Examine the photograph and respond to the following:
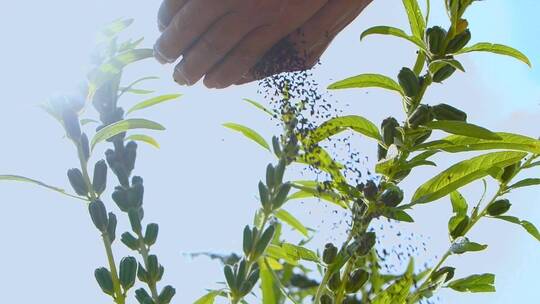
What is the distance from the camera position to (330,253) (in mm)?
693

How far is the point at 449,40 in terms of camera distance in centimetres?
71

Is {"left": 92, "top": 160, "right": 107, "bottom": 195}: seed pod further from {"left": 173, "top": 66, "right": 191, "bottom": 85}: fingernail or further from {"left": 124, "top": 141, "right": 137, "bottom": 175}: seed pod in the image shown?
{"left": 173, "top": 66, "right": 191, "bottom": 85}: fingernail

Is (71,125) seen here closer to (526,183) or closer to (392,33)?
(392,33)

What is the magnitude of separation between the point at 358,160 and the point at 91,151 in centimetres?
29

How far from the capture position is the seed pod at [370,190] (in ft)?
2.27

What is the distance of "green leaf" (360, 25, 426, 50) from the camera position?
0.72 meters

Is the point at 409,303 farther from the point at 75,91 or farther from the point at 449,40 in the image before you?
the point at 75,91

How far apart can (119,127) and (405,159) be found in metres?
0.29

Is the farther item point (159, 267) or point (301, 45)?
point (301, 45)

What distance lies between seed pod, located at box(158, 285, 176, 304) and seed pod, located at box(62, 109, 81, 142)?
18 centimetres

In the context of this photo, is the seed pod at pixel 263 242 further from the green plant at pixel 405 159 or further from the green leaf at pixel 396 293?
the green leaf at pixel 396 293

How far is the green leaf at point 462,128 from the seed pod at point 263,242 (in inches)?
7.2

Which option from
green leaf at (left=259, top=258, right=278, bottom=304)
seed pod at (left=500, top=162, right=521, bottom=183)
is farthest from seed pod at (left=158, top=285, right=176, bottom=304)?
seed pod at (left=500, top=162, right=521, bottom=183)

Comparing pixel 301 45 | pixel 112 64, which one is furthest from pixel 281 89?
pixel 112 64
